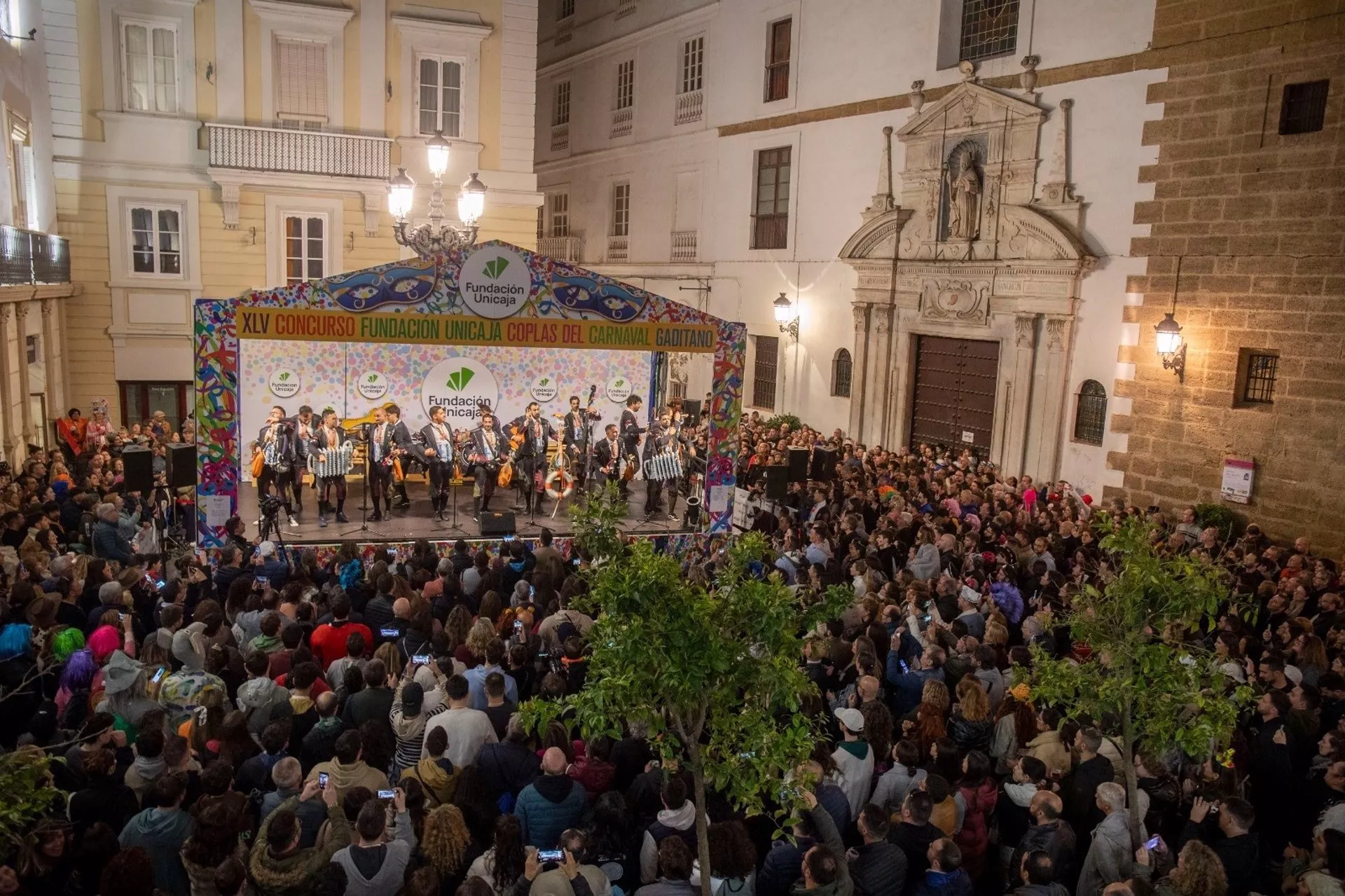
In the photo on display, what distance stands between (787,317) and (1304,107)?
416 inches

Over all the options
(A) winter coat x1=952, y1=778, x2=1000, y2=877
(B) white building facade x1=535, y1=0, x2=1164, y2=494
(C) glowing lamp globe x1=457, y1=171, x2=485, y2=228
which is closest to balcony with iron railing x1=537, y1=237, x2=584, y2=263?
(B) white building facade x1=535, y1=0, x2=1164, y2=494

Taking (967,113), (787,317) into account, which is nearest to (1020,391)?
(967,113)

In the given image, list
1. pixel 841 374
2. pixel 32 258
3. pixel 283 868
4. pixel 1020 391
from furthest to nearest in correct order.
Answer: pixel 841 374
pixel 1020 391
pixel 32 258
pixel 283 868

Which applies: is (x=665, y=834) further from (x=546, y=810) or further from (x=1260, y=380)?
(x=1260, y=380)

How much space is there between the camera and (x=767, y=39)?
22031 millimetres

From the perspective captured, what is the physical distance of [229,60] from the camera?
1873cm

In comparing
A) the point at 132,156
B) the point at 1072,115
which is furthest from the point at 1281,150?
the point at 132,156

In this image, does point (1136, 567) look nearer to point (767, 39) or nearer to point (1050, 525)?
point (1050, 525)

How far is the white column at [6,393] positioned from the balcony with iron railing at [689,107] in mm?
15216

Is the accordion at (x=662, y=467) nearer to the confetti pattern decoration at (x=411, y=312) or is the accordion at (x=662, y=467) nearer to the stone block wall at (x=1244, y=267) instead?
the confetti pattern decoration at (x=411, y=312)

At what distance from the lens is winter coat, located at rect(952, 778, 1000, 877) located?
5.70m

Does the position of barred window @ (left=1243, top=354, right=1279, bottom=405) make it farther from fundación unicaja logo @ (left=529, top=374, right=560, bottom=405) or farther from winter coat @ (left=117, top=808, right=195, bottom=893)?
winter coat @ (left=117, top=808, right=195, bottom=893)

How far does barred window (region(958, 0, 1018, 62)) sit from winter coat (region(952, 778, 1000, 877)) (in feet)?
47.2

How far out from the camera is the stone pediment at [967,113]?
16.6 metres
